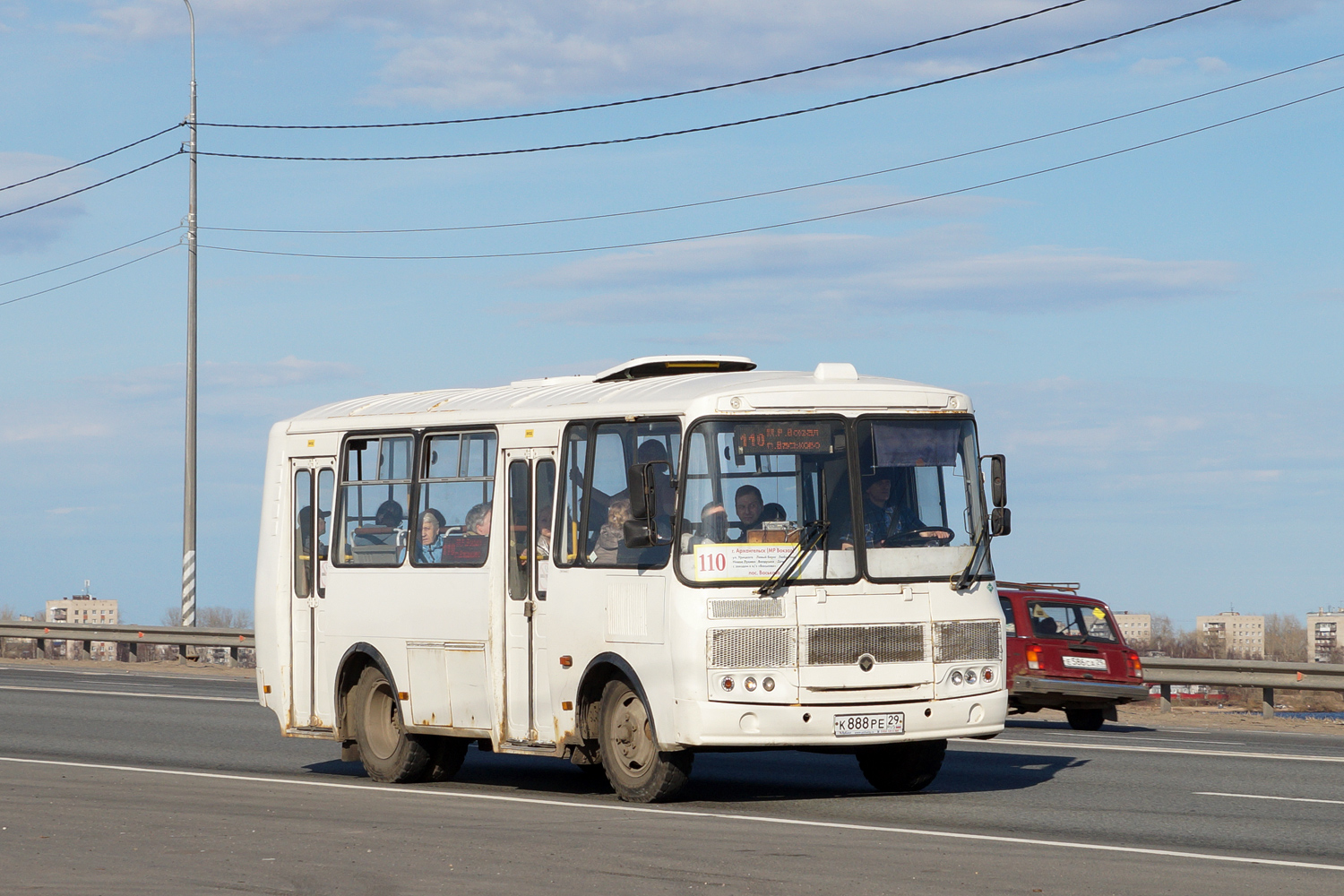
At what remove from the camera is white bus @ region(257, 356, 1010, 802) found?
12.4 metres

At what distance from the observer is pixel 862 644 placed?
41.2 feet

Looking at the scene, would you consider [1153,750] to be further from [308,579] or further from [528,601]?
[308,579]

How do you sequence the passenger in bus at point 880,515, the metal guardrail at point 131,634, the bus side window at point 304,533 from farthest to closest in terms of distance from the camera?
the metal guardrail at point 131,634 < the bus side window at point 304,533 < the passenger in bus at point 880,515

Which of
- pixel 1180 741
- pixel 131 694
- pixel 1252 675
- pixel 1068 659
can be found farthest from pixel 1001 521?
pixel 131 694

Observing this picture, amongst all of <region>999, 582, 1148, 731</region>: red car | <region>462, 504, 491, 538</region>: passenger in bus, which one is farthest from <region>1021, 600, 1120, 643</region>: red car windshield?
<region>462, 504, 491, 538</region>: passenger in bus

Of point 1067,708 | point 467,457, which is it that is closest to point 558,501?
point 467,457

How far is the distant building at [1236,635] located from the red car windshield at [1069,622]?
23.2 feet

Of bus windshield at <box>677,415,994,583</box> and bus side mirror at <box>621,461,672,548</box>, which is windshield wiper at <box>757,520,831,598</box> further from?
bus side mirror at <box>621,461,672,548</box>

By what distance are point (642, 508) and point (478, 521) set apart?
2356 mm

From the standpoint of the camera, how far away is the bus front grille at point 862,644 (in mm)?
12430

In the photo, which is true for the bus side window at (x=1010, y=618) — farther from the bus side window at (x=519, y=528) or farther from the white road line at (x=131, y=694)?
the white road line at (x=131, y=694)

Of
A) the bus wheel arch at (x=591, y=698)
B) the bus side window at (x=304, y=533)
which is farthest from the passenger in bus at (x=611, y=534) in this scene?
the bus side window at (x=304, y=533)

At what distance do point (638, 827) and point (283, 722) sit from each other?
222 inches

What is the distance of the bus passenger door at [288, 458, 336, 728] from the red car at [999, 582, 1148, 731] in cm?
901
